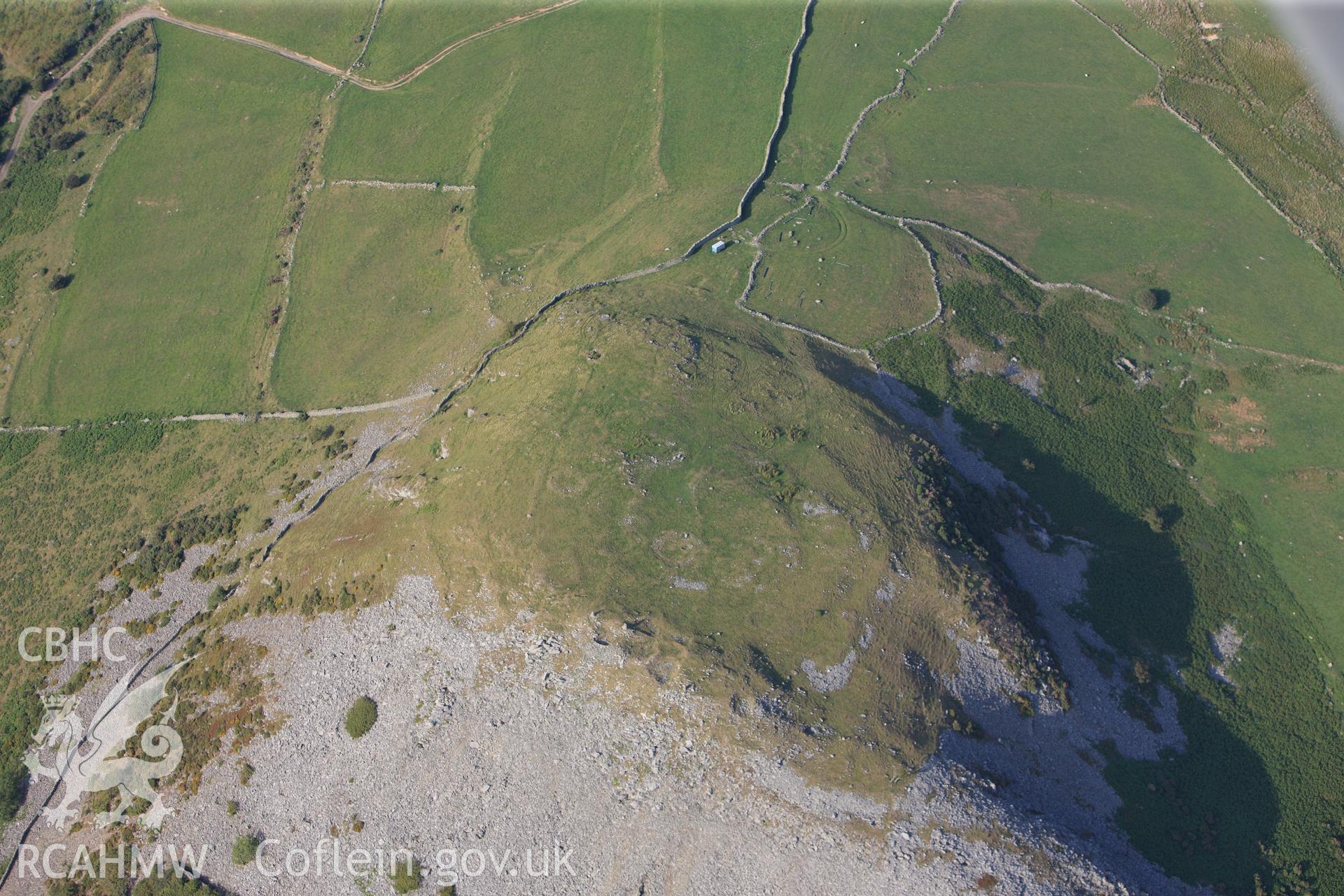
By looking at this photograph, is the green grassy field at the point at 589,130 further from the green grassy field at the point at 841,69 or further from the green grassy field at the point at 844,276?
the green grassy field at the point at 844,276

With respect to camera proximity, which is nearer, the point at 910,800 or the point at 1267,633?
the point at 910,800

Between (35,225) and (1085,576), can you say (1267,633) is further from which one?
(35,225)


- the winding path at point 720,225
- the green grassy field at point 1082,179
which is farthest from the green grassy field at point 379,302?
the green grassy field at point 1082,179

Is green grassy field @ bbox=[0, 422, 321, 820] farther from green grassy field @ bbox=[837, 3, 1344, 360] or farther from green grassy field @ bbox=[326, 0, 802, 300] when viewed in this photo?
green grassy field @ bbox=[837, 3, 1344, 360]

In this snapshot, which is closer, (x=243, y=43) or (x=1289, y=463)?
(x=1289, y=463)

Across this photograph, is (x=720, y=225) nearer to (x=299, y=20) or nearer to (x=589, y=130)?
(x=589, y=130)

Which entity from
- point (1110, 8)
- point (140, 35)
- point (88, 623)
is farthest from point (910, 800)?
point (140, 35)

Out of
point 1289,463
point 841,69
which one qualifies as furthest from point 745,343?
point 841,69
